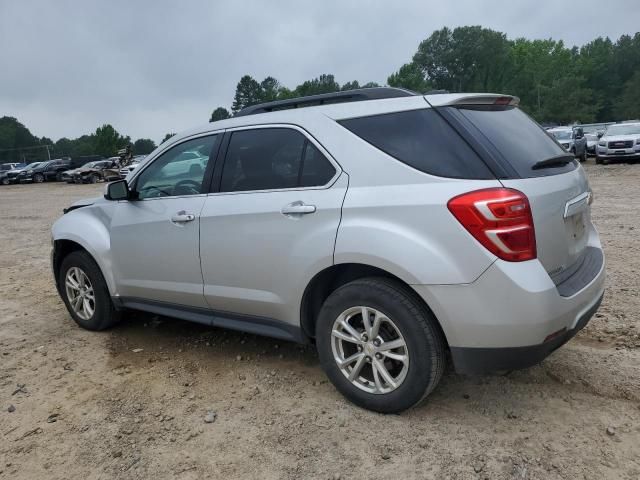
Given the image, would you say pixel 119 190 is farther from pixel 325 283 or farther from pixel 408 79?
pixel 408 79

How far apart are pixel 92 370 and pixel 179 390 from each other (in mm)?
866

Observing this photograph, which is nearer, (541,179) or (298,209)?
(541,179)

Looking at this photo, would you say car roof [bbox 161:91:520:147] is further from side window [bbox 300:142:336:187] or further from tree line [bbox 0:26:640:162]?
tree line [bbox 0:26:640:162]

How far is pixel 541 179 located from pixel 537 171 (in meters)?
0.07

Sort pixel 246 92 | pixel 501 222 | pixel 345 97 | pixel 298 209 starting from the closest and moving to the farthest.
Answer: pixel 501 222 < pixel 298 209 < pixel 345 97 < pixel 246 92

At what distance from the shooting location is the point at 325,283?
314cm

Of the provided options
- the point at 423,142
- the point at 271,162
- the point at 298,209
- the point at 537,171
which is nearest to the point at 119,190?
the point at 271,162

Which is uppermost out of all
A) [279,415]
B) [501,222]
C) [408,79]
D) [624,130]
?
[408,79]

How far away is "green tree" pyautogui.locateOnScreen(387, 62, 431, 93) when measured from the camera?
70438mm

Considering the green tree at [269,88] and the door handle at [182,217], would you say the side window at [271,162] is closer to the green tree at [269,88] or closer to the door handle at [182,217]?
the door handle at [182,217]

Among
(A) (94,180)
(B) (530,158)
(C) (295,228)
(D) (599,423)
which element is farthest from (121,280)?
(A) (94,180)

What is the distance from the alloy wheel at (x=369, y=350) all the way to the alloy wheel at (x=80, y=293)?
2.61 m

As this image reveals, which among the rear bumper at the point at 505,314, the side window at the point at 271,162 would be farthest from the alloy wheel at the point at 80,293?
the rear bumper at the point at 505,314

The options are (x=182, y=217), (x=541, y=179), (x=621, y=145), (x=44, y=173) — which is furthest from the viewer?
(x=44, y=173)
